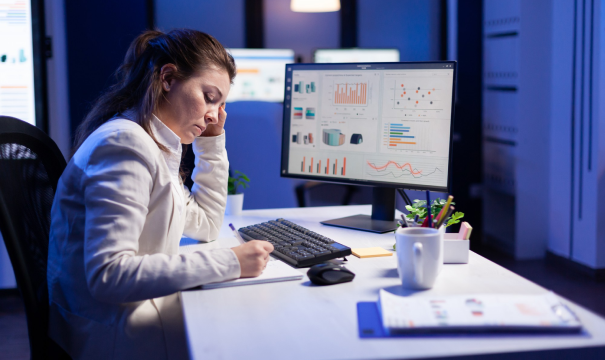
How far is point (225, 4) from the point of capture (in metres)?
4.39

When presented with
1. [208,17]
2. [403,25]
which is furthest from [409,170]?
[403,25]

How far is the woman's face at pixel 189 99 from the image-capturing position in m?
1.18

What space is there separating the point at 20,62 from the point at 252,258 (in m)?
2.54

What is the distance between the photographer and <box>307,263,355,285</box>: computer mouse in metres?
1.02

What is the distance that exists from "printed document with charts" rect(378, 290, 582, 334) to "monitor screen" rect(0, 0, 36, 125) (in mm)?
2761

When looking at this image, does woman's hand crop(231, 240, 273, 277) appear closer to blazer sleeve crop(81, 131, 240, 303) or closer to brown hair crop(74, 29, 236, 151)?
blazer sleeve crop(81, 131, 240, 303)

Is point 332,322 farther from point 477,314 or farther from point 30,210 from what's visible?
point 30,210

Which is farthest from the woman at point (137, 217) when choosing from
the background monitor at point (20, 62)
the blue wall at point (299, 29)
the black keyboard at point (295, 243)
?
the blue wall at point (299, 29)

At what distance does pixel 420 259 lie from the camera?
37.7 inches

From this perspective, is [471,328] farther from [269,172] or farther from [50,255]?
[269,172]

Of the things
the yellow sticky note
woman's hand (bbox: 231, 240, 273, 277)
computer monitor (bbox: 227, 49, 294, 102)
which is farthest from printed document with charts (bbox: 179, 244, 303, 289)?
computer monitor (bbox: 227, 49, 294, 102)

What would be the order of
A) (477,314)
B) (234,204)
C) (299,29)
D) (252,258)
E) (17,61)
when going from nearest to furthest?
(477,314) → (252,258) → (234,204) → (17,61) → (299,29)

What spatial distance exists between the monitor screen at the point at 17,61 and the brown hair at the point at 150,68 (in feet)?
6.71

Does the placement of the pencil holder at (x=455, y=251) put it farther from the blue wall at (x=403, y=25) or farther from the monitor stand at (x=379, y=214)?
the blue wall at (x=403, y=25)
